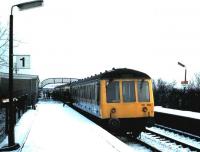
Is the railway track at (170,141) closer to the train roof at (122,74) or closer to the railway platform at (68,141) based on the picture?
the railway platform at (68,141)

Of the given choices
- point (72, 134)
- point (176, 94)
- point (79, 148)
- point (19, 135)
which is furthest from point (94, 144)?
point (176, 94)

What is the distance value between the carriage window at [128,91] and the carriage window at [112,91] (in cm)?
29

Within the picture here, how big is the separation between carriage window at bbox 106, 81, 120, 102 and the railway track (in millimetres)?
1840

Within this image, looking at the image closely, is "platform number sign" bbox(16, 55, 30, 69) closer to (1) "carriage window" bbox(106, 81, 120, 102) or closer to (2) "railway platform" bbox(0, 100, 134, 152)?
(2) "railway platform" bbox(0, 100, 134, 152)

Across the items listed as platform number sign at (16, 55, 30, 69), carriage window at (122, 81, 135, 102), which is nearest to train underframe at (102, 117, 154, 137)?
carriage window at (122, 81, 135, 102)

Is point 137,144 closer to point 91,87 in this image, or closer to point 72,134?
point 72,134

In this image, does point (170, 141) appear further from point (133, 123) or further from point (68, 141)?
point (68, 141)

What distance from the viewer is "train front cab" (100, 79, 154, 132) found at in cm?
1542

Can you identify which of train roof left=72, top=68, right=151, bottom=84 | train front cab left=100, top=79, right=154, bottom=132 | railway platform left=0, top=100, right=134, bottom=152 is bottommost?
railway platform left=0, top=100, right=134, bottom=152

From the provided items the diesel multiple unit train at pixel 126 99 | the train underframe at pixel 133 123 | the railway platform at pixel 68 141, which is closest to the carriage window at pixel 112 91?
the diesel multiple unit train at pixel 126 99

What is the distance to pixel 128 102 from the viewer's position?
1565 centimetres

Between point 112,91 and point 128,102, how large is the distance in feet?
2.49

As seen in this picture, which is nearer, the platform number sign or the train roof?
the platform number sign

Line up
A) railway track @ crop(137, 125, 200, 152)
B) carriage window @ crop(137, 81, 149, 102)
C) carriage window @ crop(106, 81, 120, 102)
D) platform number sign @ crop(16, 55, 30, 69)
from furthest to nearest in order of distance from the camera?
carriage window @ crop(137, 81, 149, 102)
carriage window @ crop(106, 81, 120, 102)
railway track @ crop(137, 125, 200, 152)
platform number sign @ crop(16, 55, 30, 69)
